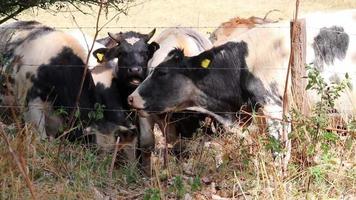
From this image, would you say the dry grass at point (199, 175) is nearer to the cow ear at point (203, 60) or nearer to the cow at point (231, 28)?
the cow ear at point (203, 60)

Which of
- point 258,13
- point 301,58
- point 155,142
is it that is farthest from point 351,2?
point 301,58

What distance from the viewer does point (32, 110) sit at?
8672 mm

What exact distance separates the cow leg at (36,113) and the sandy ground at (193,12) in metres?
16.9

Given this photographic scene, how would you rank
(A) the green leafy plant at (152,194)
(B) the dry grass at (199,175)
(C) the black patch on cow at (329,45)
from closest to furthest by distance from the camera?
(A) the green leafy plant at (152,194), (B) the dry grass at (199,175), (C) the black patch on cow at (329,45)

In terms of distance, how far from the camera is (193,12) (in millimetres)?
30234

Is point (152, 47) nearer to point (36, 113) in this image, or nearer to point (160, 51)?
point (160, 51)

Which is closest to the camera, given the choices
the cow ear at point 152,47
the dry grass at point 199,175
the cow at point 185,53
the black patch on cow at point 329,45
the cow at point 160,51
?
the dry grass at point 199,175

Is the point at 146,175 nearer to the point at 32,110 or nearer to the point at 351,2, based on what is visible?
the point at 32,110

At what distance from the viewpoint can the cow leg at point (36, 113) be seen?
334 inches

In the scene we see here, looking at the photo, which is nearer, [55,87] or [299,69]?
[299,69]

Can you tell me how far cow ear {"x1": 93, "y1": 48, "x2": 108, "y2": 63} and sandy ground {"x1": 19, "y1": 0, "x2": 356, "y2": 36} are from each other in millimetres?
16138

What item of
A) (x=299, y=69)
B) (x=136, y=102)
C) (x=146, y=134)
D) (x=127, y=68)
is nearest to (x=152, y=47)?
(x=127, y=68)

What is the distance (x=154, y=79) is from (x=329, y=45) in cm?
202

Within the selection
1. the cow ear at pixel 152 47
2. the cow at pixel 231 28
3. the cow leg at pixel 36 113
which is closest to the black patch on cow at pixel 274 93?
the cow ear at pixel 152 47
